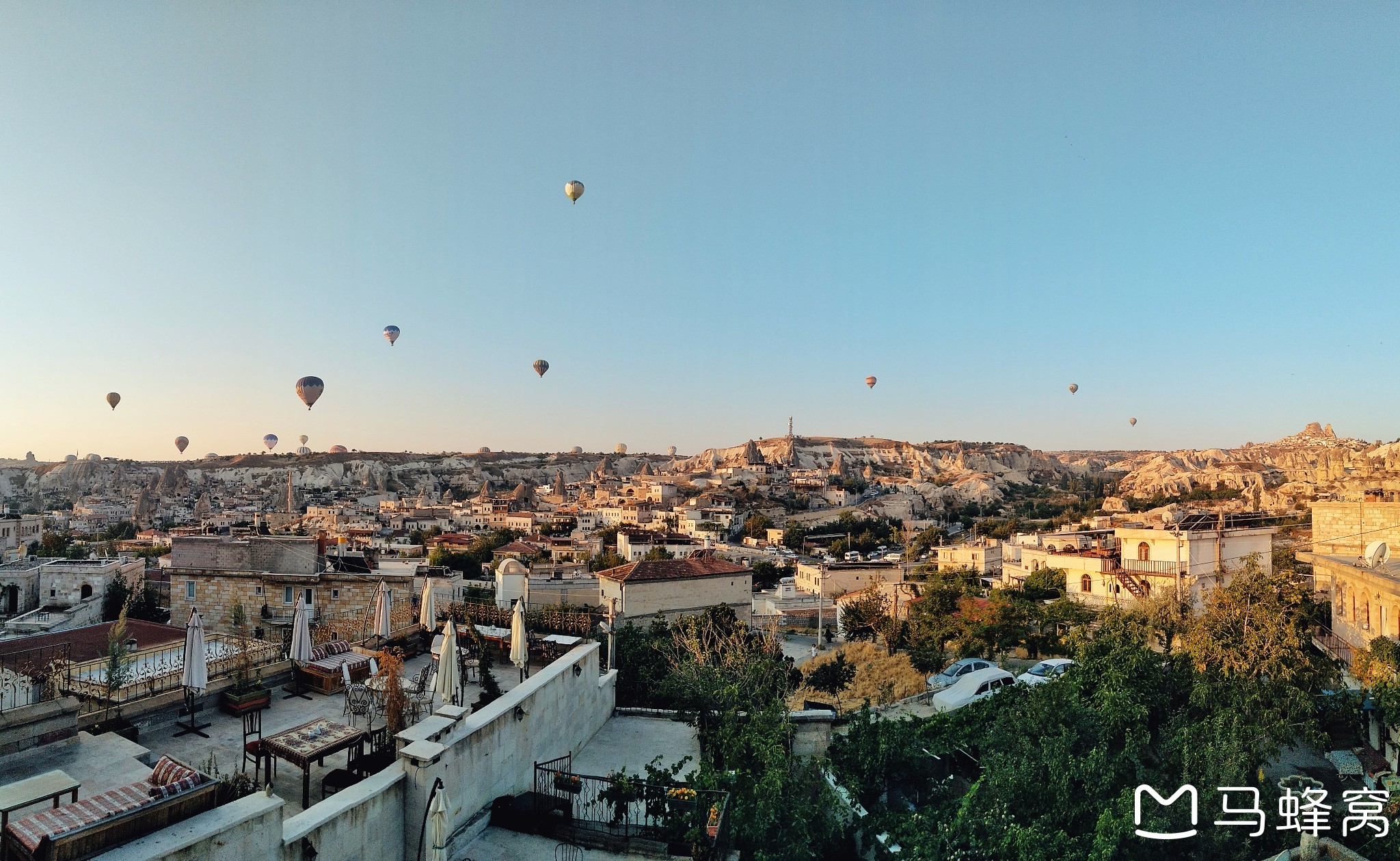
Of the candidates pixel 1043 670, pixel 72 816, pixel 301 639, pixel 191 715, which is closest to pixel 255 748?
pixel 191 715

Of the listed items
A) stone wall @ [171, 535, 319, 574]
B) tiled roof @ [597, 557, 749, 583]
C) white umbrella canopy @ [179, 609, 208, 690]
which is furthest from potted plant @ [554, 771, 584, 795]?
tiled roof @ [597, 557, 749, 583]

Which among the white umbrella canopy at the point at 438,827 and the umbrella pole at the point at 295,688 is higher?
the white umbrella canopy at the point at 438,827

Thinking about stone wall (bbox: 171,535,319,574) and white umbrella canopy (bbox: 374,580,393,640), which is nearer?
white umbrella canopy (bbox: 374,580,393,640)

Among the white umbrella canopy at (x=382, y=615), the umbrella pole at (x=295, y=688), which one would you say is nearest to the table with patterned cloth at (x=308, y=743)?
the umbrella pole at (x=295, y=688)

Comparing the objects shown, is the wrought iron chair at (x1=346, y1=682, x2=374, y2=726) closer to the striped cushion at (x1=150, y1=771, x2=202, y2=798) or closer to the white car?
the striped cushion at (x1=150, y1=771, x2=202, y2=798)

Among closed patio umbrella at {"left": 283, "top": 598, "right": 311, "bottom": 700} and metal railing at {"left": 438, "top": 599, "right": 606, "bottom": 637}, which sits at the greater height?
closed patio umbrella at {"left": 283, "top": 598, "right": 311, "bottom": 700}

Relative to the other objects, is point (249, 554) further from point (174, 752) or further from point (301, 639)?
point (174, 752)

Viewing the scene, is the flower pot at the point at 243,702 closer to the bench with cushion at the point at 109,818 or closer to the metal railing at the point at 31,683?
the metal railing at the point at 31,683
